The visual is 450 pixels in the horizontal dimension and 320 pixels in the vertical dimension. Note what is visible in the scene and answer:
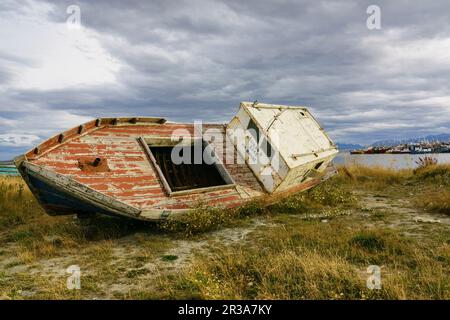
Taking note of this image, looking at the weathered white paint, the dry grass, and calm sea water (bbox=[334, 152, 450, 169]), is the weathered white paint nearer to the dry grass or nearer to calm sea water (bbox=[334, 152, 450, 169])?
the dry grass

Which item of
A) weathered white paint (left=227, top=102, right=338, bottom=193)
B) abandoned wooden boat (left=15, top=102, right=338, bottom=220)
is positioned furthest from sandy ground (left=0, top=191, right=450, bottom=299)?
weathered white paint (left=227, top=102, right=338, bottom=193)

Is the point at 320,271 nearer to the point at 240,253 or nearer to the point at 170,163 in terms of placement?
the point at 240,253

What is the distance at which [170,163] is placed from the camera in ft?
37.3

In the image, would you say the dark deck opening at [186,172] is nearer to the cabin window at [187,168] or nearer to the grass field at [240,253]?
the cabin window at [187,168]

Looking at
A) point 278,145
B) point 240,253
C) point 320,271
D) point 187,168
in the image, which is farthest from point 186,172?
point 320,271

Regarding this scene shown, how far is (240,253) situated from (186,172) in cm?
540

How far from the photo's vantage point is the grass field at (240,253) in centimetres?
502

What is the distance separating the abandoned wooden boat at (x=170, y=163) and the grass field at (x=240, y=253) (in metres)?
0.66

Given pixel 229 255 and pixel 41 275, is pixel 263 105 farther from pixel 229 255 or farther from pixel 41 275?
pixel 41 275

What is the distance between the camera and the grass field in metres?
5.02

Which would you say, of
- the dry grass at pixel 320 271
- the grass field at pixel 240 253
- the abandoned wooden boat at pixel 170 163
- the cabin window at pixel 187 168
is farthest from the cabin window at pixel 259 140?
the dry grass at pixel 320 271

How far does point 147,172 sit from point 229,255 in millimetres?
3589

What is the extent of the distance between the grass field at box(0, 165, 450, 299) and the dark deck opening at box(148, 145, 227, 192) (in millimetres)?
1899
